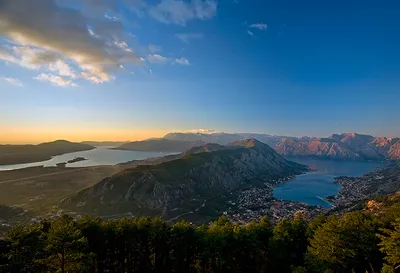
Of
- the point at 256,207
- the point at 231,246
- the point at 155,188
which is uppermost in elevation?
the point at 231,246

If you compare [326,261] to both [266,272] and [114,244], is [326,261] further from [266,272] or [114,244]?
[114,244]

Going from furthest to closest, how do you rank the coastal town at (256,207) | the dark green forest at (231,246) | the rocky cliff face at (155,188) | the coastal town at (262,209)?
1. the rocky cliff face at (155,188)
2. the coastal town at (262,209)
3. the coastal town at (256,207)
4. the dark green forest at (231,246)

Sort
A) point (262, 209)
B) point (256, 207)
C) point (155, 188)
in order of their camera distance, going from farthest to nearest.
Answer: point (155, 188)
point (256, 207)
point (262, 209)

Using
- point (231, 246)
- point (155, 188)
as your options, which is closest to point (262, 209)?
point (155, 188)

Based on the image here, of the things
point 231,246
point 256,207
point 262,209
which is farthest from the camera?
point 256,207

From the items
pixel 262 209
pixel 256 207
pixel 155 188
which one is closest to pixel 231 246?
pixel 262 209

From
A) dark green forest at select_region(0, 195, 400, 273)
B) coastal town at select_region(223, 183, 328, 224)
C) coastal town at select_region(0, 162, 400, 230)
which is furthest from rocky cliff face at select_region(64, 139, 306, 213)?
dark green forest at select_region(0, 195, 400, 273)

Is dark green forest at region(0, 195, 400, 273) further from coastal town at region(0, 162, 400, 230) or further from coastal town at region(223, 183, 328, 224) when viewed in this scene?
coastal town at region(0, 162, 400, 230)

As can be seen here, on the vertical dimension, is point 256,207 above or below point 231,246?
below

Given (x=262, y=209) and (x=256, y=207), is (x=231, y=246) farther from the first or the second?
(x=256, y=207)

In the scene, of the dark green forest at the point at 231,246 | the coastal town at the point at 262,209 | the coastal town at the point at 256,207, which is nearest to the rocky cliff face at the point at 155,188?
the coastal town at the point at 256,207

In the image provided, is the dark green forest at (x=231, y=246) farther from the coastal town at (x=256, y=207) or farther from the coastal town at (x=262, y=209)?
the coastal town at (x=256, y=207)

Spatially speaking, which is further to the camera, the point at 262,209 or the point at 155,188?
the point at 155,188
